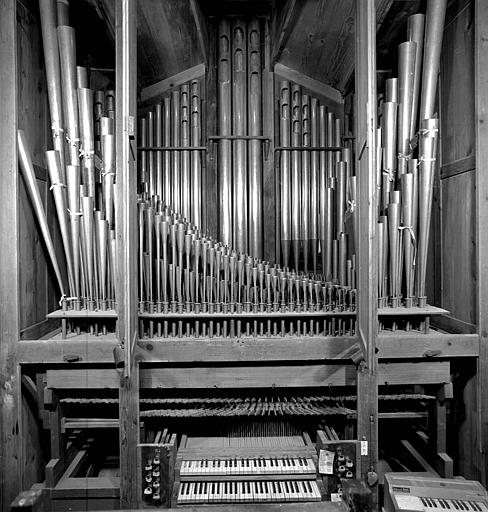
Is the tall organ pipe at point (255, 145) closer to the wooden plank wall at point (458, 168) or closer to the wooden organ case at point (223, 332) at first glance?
the wooden organ case at point (223, 332)

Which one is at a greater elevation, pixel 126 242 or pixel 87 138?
pixel 87 138

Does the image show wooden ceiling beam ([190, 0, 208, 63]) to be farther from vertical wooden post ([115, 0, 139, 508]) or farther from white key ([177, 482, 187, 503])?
white key ([177, 482, 187, 503])

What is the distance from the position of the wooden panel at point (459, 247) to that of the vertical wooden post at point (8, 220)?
2.91 m

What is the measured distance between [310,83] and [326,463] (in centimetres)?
307

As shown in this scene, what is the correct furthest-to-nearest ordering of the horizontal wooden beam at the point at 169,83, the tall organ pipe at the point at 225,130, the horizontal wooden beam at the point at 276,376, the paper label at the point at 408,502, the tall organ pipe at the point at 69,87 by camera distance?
the horizontal wooden beam at the point at 169,83, the tall organ pipe at the point at 225,130, the tall organ pipe at the point at 69,87, the horizontal wooden beam at the point at 276,376, the paper label at the point at 408,502

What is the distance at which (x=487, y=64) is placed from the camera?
113 inches

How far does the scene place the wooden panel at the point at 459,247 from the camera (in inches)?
117

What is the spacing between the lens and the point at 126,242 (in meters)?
2.57

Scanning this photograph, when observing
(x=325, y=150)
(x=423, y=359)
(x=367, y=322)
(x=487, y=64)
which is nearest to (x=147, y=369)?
(x=367, y=322)

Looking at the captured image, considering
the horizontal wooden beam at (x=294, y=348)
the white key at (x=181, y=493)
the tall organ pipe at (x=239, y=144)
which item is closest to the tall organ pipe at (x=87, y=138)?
the horizontal wooden beam at (x=294, y=348)

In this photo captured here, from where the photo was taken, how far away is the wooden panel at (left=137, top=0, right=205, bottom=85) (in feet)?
11.0

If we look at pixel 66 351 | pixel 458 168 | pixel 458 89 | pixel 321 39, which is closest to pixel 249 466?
pixel 66 351

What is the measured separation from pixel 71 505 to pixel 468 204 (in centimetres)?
324

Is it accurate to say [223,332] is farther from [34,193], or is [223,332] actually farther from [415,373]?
[34,193]
